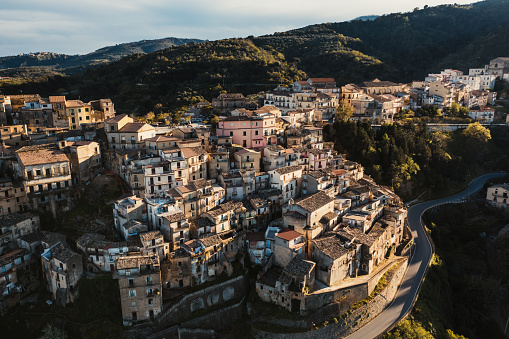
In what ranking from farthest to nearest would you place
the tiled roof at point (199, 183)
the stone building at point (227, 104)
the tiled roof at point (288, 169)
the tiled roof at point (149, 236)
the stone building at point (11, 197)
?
the stone building at point (227, 104), the tiled roof at point (288, 169), the tiled roof at point (199, 183), the stone building at point (11, 197), the tiled roof at point (149, 236)

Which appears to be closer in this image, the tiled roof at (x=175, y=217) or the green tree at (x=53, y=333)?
the green tree at (x=53, y=333)

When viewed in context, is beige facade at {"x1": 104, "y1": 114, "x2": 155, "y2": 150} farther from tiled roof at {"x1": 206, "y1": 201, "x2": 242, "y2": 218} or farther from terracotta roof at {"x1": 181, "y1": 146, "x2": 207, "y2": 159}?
tiled roof at {"x1": 206, "y1": 201, "x2": 242, "y2": 218}

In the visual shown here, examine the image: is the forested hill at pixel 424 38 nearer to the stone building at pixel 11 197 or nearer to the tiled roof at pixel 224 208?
the tiled roof at pixel 224 208

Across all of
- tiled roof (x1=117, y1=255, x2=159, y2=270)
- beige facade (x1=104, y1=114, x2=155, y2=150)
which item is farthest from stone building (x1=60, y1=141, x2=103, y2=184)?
tiled roof (x1=117, y1=255, x2=159, y2=270)

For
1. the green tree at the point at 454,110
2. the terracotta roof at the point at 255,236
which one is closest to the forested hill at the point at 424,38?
the green tree at the point at 454,110

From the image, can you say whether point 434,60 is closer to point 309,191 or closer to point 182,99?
point 182,99

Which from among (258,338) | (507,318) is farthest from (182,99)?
(507,318)
